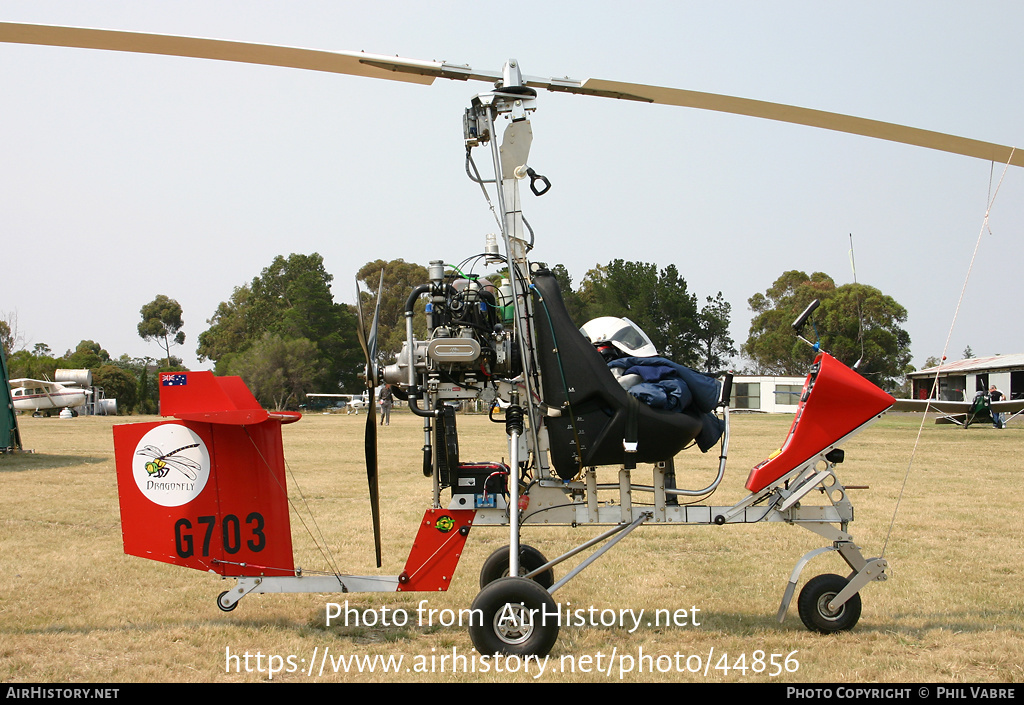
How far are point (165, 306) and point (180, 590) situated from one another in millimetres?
94902

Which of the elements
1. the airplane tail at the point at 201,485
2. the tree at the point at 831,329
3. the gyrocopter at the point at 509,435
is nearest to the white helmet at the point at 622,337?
the gyrocopter at the point at 509,435

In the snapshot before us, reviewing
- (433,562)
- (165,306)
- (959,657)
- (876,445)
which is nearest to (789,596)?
(959,657)

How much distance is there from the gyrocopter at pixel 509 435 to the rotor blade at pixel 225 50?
41cm

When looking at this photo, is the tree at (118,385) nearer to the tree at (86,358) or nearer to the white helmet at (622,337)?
the tree at (86,358)

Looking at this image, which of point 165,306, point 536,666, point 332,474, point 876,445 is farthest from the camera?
point 165,306

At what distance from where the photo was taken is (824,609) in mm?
5074

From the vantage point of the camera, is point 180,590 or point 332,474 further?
point 332,474

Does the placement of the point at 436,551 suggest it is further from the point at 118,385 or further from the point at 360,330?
the point at 118,385

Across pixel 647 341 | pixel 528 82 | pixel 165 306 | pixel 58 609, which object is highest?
pixel 165 306

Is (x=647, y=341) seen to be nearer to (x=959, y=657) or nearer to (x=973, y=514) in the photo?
(x=959, y=657)

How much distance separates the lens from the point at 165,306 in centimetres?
9244

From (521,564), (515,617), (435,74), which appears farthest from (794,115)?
(521,564)

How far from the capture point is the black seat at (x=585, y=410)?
15.6 ft

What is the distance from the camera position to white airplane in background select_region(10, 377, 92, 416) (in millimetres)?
46625
